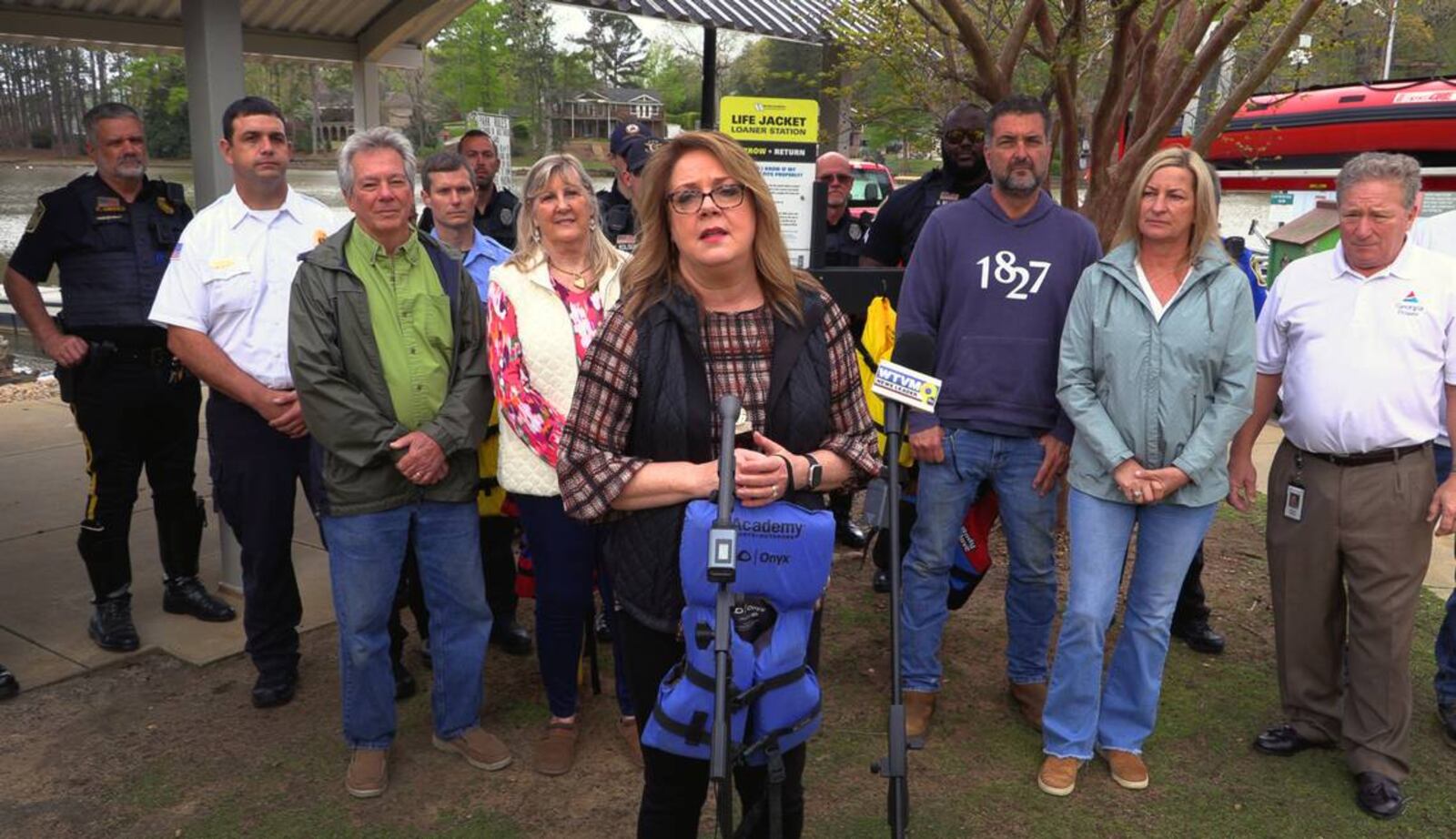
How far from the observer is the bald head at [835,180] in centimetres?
613

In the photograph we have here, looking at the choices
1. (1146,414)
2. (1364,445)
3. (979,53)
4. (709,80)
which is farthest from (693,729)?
(709,80)

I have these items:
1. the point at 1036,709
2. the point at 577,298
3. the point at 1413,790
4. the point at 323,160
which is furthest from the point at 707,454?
the point at 323,160

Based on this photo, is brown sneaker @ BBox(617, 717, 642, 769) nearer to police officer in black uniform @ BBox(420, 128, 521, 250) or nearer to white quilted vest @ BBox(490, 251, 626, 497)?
white quilted vest @ BBox(490, 251, 626, 497)

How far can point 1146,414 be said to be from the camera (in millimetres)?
3336

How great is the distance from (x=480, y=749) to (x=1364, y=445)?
306 cm

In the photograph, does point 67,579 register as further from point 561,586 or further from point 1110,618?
point 1110,618

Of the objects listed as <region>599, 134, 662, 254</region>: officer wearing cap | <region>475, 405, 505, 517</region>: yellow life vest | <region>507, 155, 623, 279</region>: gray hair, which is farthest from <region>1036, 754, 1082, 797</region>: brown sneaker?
<region>599, 134, 662, 254</region>: officer wearing cap

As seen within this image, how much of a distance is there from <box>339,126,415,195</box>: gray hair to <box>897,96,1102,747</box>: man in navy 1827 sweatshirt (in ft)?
5.64

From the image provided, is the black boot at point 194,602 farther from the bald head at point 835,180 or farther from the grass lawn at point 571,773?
the bald head at point 835,180

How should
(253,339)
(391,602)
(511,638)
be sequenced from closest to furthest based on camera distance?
(391,602), (253,339), (511,638)

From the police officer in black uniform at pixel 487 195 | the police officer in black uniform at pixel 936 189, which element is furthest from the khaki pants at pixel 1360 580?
the police officer in black uniform at pixel 487 195

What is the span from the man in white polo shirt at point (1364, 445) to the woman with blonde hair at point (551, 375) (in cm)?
224

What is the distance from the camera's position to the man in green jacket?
10.6ft

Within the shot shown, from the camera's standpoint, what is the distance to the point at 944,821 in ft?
11.1
